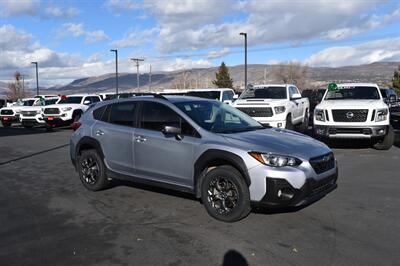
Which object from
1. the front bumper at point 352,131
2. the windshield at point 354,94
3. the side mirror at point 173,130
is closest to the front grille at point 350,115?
the front bumper at point 352,131

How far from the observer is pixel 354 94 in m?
13.9

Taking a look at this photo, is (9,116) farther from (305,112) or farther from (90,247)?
(90,247)

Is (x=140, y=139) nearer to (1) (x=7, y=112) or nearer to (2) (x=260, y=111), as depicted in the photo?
(2) (x=260, y=111)

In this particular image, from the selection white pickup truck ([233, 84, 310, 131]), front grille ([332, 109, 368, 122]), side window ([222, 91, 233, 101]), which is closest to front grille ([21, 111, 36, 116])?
side window ([222, 91, 233, 101])

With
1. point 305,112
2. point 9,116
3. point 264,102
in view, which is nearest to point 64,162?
point 264,102

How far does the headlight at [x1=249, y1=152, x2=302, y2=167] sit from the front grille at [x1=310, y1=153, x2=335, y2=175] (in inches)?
11.6

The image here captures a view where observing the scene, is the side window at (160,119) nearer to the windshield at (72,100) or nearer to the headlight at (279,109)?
the headlight at (279,109)

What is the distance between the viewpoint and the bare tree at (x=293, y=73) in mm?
116562

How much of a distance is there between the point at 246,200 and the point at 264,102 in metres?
9.04

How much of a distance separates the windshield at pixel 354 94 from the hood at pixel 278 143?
7.96m

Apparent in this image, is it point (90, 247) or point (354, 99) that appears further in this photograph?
point (354, 99)

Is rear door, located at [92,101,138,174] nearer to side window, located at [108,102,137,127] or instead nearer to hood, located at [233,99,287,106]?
side window, located at [108,102,137,127]

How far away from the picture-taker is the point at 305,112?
18125 mm

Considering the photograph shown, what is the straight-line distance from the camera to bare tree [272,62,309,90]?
116562mm
